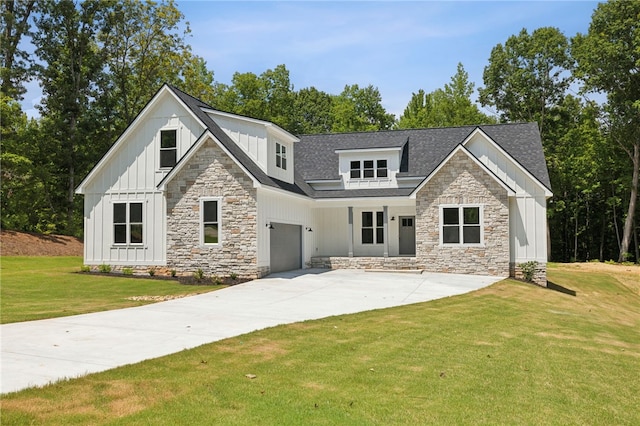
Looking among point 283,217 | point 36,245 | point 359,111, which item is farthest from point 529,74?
point 36,245

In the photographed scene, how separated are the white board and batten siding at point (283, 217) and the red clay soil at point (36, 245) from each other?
13.9 metres

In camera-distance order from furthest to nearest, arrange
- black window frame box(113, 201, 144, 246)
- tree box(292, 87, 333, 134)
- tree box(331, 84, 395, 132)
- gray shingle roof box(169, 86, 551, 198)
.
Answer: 1. tree box(292, 87, 333, 134)
2. tree box(331, 84, 395, 132)
3. gray shingle roof box(169, 86, 551, 198)
4. black window frame box(113, 201, 144, 246)

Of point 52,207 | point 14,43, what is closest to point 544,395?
point 52,207

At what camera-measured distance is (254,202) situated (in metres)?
19.6

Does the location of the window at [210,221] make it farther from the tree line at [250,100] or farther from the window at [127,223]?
the tree line at [250,100]

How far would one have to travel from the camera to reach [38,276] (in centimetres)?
1980

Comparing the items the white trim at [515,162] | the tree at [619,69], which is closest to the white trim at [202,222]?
the white trim at [515,162]

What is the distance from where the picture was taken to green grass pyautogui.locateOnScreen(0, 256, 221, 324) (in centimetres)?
1251

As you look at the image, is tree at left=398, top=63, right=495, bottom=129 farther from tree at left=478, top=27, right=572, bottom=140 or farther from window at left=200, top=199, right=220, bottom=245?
window at left=200, top=199, right=220, bottom=245

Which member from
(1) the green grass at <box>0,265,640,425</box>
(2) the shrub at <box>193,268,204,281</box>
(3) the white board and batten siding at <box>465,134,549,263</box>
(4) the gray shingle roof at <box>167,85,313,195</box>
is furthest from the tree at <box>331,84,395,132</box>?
(1) the green grass at <box>0,265,640,425</box>

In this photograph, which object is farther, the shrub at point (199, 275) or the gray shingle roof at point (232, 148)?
the gray shingle roof at point (232, 148)

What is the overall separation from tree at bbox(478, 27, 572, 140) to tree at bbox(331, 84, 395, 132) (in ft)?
35.5

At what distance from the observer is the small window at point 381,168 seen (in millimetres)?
26406

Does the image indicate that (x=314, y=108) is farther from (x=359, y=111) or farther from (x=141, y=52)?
(x=141, y=52)
